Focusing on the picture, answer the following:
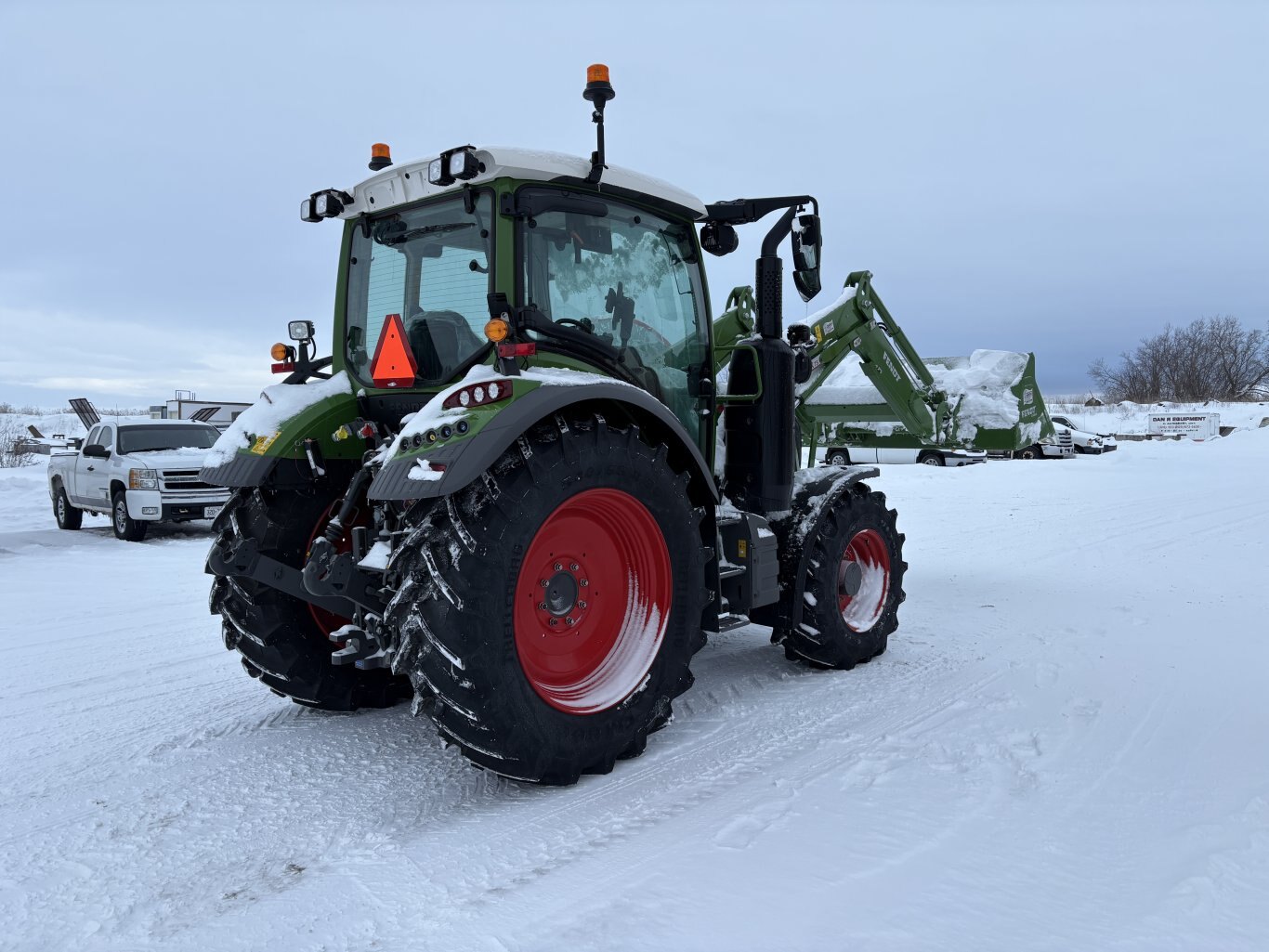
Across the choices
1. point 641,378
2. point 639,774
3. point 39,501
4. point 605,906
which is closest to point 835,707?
point 639,774

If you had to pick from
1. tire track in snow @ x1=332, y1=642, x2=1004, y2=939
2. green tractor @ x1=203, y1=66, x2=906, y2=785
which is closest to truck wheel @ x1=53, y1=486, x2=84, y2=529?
green tractor @ x1=203, y1=66, x2=906, y2=785

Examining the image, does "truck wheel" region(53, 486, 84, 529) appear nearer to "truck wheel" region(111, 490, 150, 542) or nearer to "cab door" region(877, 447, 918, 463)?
"truck wheel" region(111, 490, 150, 542)

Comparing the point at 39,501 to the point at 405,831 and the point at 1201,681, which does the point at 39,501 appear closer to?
the point at 405,831

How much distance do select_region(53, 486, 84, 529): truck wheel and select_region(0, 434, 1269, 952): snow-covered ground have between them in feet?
27.5

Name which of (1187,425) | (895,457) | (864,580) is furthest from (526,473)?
(1187,425)

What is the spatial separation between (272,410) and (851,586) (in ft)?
10.7

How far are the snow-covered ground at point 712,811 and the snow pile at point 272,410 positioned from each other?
125 cm

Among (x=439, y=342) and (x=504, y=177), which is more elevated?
(x=504, y=177)

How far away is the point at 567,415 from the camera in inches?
140

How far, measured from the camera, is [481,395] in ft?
10.8

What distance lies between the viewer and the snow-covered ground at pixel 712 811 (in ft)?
8.25

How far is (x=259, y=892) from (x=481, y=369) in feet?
6.21

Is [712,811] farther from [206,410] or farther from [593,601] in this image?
[206,410]

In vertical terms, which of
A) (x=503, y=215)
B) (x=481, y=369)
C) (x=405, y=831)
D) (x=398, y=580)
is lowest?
(x=405, y=831)
